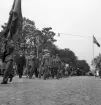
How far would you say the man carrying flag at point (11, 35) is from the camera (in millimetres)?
11245

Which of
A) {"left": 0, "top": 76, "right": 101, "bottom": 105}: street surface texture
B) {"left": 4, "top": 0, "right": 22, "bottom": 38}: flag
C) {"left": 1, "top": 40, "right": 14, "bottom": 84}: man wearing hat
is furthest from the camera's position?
{"left": 4, "top": 0, "right": 22, "bottom": 38}: flag

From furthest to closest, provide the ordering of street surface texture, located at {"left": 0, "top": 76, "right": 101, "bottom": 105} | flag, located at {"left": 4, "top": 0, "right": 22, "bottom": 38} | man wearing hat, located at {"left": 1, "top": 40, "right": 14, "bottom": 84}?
flag, located at {"left": 4, "top": 0, "right": 22, "bottom": 38}
man wearing hat, located at {"left": 1, "top": 40, "right": 14, "bottom": 84}
street surface texture, located at {"left": 0, "top": 76, "right": 101, "bottom": 105}

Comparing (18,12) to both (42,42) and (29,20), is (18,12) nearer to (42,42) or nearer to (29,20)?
(29,20)

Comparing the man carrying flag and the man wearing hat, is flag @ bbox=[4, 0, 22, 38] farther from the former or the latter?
the man wearing hat

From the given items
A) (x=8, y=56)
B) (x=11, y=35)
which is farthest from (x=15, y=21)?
(x=8, y=56)

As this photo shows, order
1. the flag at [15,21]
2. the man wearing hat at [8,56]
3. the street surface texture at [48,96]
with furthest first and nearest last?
the flag at [15,21]
the man wearing hat at [8,56]
the street surface texture at [48,96]

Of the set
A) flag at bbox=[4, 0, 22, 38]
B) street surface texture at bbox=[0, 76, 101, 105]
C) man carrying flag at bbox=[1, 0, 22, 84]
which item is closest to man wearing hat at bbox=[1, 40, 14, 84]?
man carrying flag at bbox=[1, 0, 22, 84]

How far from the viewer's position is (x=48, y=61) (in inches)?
984

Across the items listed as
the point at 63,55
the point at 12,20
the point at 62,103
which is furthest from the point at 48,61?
the point at 63,55

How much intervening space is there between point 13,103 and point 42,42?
7600 centimetres

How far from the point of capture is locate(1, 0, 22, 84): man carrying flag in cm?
1124

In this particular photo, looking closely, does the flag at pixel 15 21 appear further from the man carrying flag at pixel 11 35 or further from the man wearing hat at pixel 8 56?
the man wearing hat at pixel 8 56

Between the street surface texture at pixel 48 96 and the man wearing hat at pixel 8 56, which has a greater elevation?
the man wearing hat at pixel 8 56

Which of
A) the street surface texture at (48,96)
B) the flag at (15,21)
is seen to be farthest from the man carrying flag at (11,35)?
the street surface texture at (48,96)
